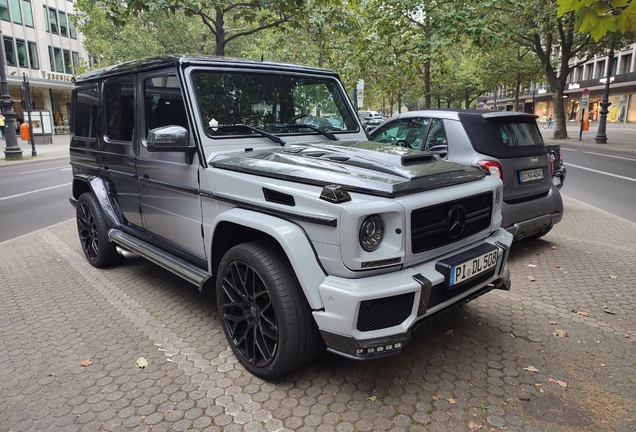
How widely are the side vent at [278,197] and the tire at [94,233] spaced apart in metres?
2.92

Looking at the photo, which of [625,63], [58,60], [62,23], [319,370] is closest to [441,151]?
[319,370]

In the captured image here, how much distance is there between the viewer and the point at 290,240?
8.67 ft

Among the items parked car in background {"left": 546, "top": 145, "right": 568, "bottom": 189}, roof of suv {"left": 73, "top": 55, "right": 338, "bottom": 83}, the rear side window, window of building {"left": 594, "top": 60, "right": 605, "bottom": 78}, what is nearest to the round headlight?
roof of suv {"left": 73, "top": 55, "right": 338, "bottom": 83}

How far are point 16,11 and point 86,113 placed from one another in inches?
1710

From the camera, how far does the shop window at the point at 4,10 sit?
121 ft

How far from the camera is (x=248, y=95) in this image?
390 centimetres

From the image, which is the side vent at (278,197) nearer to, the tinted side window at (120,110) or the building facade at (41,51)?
the tinted side window at (120,110)

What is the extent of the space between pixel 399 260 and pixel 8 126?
21412 millimetres

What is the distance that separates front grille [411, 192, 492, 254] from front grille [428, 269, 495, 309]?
254 mm

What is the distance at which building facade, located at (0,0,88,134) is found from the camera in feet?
124

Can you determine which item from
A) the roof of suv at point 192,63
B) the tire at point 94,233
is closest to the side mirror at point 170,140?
the roof of suv at point 192,63

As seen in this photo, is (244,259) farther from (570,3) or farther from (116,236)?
(570,3)

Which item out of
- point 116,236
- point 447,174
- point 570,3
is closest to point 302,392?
point 447,174

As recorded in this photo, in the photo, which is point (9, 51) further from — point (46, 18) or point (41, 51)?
point (46, 18)
